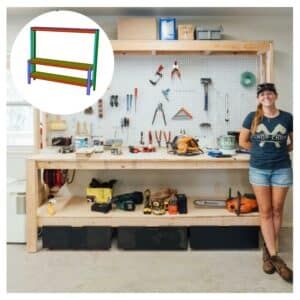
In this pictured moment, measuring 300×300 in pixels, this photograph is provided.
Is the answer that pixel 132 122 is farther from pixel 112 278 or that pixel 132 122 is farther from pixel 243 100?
pixel 112 278

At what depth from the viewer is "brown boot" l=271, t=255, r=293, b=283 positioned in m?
2.52

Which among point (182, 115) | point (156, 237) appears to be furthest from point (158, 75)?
point (156, 237)

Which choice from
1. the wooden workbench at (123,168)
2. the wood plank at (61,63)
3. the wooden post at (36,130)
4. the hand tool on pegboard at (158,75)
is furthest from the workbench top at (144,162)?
the hand tool on pegboard at (158,75)

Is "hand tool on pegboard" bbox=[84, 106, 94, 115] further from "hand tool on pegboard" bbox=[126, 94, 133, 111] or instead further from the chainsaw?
the chainsaw

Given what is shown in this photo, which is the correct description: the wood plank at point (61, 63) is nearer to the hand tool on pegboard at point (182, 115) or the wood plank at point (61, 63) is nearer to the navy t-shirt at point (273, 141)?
the hand tool on pegboard at point (182, 115)

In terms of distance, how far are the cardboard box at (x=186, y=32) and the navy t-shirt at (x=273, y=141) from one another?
1032mm

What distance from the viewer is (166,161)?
9.77 ft

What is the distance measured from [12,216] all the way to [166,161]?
1396 millimetres

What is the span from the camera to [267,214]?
276 centimetres

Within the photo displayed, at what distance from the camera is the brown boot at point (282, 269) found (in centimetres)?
252

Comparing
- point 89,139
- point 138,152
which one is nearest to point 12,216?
point 89,139

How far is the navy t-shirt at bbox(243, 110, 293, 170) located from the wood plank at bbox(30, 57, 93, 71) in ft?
4.47

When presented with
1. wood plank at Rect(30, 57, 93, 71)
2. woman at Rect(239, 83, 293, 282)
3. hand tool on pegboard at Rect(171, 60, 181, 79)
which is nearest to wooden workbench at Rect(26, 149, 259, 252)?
woman at Rect(239, 83, 293, 282)

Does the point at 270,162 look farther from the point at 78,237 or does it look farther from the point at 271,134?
the point at 78,237
